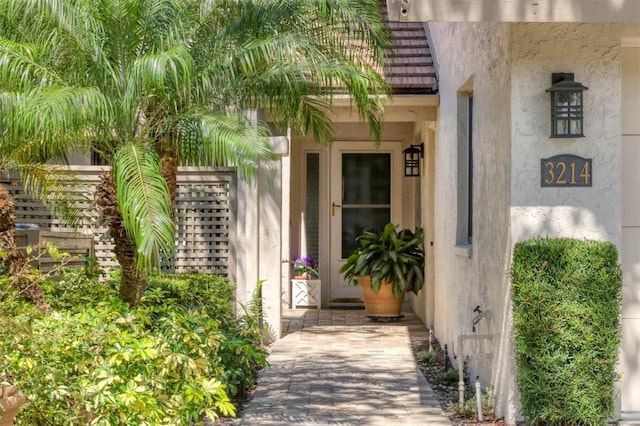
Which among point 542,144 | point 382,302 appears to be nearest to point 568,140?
point 542,144

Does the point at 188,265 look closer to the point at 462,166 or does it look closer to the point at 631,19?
the point at 462,166

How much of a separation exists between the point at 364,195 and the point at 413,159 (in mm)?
1966

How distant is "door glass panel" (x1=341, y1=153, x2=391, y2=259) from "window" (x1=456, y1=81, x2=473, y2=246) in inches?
264

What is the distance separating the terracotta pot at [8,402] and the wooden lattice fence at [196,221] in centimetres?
611

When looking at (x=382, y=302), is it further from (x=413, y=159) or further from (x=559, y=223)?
(x=559, y=223)

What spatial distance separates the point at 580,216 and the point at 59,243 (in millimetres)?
5797

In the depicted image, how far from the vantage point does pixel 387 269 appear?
46.6 feet

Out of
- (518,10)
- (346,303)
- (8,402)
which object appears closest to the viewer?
(8,402)

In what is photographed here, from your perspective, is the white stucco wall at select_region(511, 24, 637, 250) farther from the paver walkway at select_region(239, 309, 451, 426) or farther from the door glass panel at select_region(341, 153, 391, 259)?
the door glass panel at select_region(341, 153, 391, 259)

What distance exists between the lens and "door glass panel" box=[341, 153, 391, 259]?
55.4ft

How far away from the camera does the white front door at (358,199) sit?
55.2ft

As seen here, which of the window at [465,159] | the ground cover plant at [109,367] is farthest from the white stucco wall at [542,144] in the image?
the window at [465,159]

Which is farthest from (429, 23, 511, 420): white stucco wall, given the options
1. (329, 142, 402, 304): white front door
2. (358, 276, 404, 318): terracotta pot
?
(329, 142, 402, 304): white front door

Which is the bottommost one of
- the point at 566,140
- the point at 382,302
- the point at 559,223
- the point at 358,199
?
the point at 382,302
